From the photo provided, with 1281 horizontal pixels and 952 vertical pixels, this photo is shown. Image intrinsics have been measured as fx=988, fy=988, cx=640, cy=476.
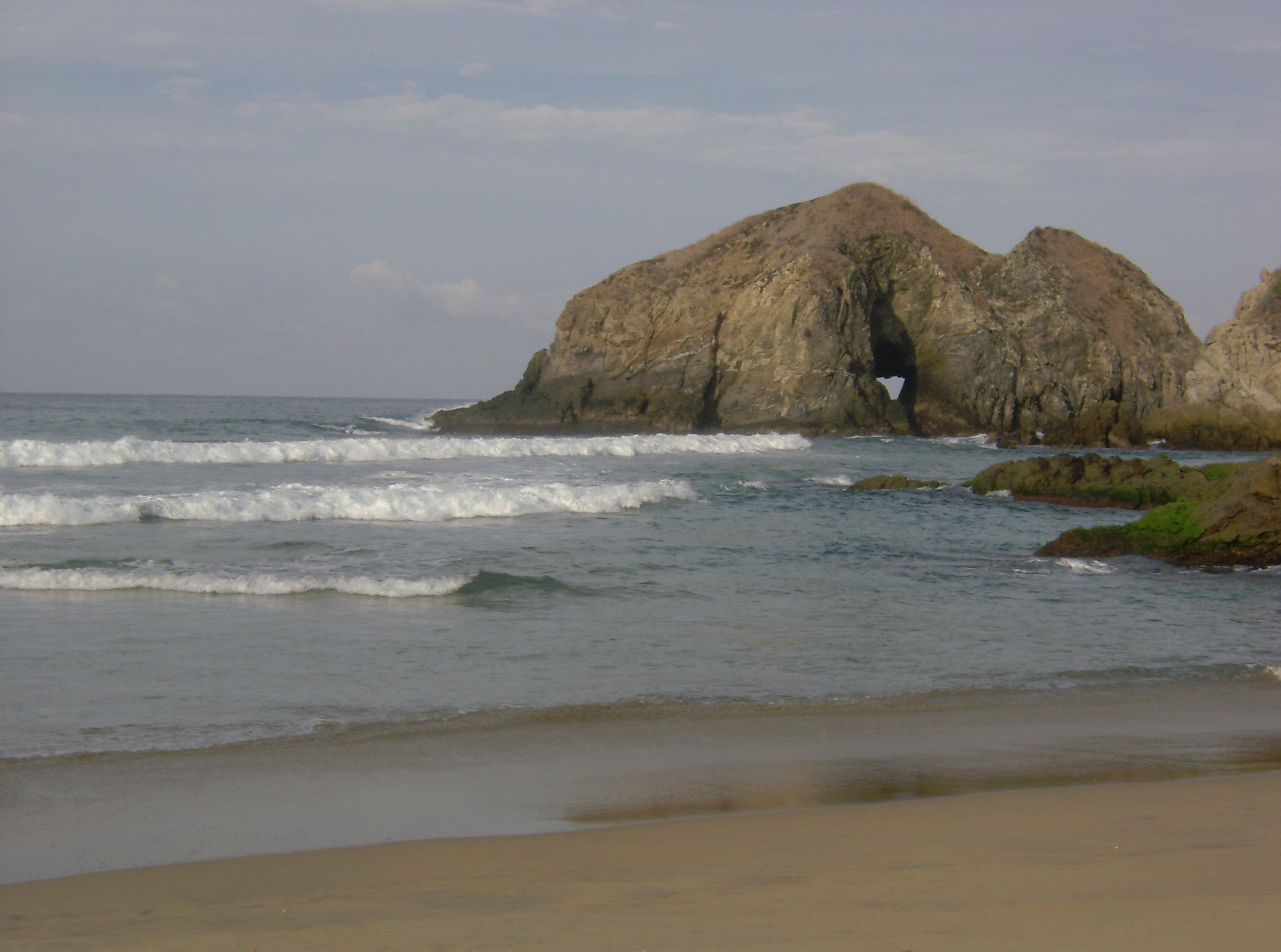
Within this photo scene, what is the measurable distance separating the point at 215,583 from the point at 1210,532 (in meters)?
11.3

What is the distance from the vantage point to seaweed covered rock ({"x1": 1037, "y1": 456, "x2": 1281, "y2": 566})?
11.7 metres

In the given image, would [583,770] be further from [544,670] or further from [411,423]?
[411,423]

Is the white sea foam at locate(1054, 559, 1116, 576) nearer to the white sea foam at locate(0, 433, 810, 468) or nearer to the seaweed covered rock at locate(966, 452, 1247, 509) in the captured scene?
the seaweed covered rock at locate(966, 452, 1247, 509)

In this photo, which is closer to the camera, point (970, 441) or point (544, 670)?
point (544, 670)

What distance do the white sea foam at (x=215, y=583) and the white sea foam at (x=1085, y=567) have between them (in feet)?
22.9

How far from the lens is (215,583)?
9.40 meters

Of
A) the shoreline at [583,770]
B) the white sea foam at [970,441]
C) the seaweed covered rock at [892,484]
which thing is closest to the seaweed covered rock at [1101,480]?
the seaweed covered rock at [892,484]

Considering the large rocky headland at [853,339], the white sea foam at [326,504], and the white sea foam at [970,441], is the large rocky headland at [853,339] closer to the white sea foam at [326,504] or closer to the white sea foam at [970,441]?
the white sea foam at [970,441]

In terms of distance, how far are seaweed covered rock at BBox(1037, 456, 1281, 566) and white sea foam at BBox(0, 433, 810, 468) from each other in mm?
19138

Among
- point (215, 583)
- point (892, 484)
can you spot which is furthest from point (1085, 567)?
point (892, 484)

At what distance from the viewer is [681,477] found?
75.5 feet

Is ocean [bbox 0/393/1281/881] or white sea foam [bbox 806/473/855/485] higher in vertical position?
white sea foam [bbox 806/473/855/485]

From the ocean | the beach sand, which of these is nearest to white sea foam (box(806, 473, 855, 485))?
the ocean

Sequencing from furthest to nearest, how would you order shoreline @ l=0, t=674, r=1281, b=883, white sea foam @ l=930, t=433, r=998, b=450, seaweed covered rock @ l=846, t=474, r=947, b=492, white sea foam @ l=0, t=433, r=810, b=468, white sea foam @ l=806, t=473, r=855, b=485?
white sea foam @ l=930, t=433, r=998, b=450 < white sea foam @ l=0, t=433, r=810, b=468 < white sea foam @ l=806, t=473, r=855, b=485 < seaweed covered rock @ l=846, t=474, r=947, b=492 < shoreline @ l=0, t=674, r=1281, b=883
